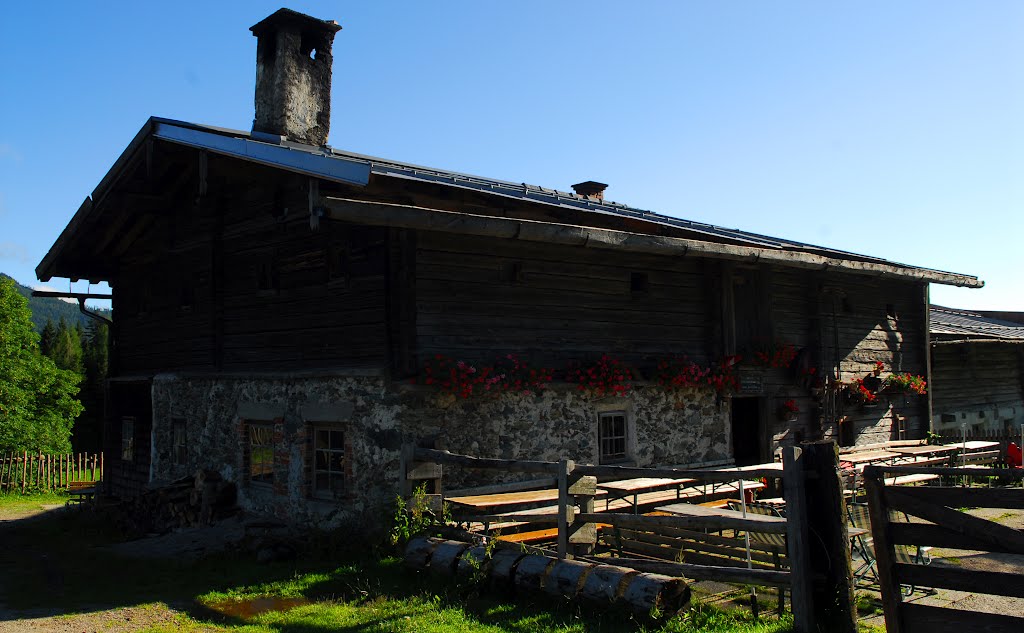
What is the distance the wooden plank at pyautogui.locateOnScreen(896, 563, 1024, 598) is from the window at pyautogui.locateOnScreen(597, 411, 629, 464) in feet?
21.5

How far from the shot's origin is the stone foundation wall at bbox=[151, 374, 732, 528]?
32.0ft

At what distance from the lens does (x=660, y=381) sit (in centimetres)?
1194

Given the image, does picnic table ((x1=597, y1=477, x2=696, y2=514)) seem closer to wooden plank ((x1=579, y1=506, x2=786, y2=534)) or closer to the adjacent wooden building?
wooden plank ((x1=579, y1=506, x2=786, y2=534))

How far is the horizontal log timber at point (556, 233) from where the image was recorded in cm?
852

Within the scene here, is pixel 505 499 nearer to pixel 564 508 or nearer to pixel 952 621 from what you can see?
pixel 564 508

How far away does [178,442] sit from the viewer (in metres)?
14.2

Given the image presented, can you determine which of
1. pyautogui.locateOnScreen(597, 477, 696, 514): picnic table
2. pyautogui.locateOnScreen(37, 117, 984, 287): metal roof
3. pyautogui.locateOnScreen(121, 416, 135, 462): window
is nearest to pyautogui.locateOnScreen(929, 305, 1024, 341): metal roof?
pyautogui.locateOnScreen(37, 117, 984, 287): metal roof

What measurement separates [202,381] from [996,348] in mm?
19670

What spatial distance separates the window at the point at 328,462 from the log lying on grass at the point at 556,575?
8.06 feet

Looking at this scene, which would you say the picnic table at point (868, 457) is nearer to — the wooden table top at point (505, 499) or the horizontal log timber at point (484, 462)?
the wooden table top at point (505, 499)

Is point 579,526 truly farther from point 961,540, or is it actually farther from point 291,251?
point 291,251

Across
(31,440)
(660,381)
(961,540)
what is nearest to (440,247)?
(660,381)

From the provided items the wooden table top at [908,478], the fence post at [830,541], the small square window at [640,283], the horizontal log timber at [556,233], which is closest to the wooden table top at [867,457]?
the wooden table top at [908,478]

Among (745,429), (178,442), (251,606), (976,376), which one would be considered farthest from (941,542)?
(976,376)
